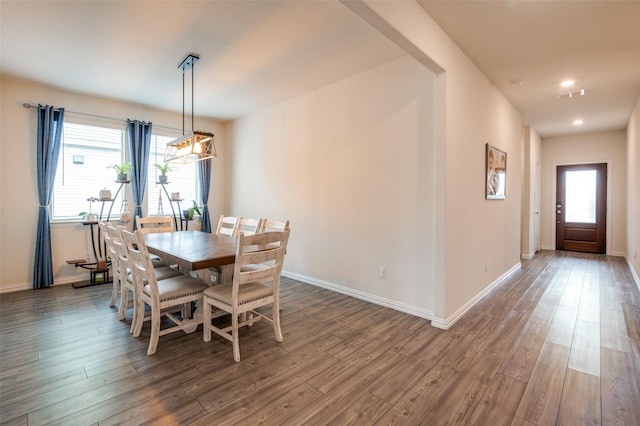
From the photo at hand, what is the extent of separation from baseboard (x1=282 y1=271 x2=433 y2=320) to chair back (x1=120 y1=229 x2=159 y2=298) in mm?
2218

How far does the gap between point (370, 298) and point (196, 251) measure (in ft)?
6.74

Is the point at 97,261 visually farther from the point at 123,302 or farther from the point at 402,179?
the point at 402,179

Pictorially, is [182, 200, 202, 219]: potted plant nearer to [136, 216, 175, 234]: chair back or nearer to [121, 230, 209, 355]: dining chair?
[136, 216, 175, 234]: chair back

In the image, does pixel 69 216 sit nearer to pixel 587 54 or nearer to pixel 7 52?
pixel 7 52

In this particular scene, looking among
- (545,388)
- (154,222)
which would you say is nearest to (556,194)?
(545,388)

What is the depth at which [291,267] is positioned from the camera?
15.5 feet

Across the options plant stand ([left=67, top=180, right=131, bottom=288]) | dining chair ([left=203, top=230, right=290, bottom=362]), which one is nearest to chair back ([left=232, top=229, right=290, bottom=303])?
dining chair ([left=203, top=230, right=290, bottom=362])

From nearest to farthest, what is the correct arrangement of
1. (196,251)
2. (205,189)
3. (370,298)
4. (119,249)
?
1. (196,251)
2. (119,249)
3. (370,298)
4. (205,189)

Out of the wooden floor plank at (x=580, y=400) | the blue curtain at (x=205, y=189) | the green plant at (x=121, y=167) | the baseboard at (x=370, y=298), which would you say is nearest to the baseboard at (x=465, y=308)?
the baseboard at (x=370, y=298)

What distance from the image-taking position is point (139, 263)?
2.53 m

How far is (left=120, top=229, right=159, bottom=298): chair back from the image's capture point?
7.64ft

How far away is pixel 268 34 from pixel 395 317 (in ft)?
9.97

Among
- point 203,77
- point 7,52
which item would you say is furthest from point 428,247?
point 7,52

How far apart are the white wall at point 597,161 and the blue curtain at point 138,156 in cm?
868
